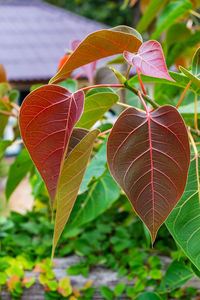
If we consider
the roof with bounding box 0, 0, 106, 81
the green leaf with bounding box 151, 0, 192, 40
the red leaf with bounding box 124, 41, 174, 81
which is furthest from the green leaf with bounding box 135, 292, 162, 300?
the roof with bounding box 0, 0, 106, 81

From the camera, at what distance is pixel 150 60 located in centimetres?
34

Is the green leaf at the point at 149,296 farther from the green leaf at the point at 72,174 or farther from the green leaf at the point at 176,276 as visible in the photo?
the green leaf at the point at 72,174

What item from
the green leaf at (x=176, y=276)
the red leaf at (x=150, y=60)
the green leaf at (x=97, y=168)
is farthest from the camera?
the green leaf at (x=176, y=276)

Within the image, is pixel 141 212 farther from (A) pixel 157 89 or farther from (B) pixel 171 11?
(B) pixel 171 11

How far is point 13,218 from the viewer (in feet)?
3.42

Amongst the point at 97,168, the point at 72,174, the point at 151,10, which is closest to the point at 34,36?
the point at 151,10

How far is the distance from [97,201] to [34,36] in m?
5.85

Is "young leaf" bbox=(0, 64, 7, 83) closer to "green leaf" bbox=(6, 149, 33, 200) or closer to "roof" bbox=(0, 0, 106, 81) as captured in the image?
"green leaf" bbox=(6, 149, 33, 200)

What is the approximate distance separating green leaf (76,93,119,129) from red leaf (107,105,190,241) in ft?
0.31

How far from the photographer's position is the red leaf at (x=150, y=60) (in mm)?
329

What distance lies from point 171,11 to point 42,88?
704mm

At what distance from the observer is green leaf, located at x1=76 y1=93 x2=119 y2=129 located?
45cm

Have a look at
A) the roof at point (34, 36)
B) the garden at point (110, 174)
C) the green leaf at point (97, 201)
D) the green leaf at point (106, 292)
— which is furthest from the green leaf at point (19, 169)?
the roof at point (34, 36)

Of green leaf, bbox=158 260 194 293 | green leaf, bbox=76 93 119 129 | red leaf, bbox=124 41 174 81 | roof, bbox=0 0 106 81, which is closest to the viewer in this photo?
red leaf, bbox=124 41 174 81
